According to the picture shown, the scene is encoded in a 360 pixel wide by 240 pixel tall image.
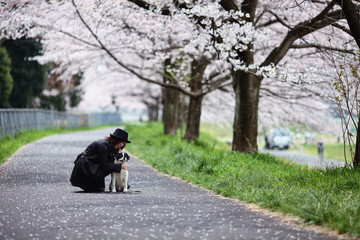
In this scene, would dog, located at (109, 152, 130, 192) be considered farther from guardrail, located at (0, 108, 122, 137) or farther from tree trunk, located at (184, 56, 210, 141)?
tree trunk, located at (184, 56, 210, 141)

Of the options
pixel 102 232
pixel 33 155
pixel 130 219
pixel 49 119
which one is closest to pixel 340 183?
pixel 130 219

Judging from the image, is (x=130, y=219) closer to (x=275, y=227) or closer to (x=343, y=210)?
(x=275, y=227)

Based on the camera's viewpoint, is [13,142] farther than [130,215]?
Yes

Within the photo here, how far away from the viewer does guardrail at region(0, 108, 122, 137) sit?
73.1 ft

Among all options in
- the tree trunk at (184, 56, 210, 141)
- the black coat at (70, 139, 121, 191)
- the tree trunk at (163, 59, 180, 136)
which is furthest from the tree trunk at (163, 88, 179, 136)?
the black coat at (70, 139, 121, 191)

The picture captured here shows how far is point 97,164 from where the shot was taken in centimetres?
943

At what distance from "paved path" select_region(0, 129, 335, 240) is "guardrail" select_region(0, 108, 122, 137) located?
1180 centimetres

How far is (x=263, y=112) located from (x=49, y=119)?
15.8 m

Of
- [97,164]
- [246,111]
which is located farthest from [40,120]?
[97,164]

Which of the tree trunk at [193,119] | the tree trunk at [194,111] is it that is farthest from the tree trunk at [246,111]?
the tree trunk at [193,119]

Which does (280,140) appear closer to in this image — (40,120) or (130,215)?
(40,120)

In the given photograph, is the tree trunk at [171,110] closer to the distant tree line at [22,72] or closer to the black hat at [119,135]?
the distant tree line at [22,72]

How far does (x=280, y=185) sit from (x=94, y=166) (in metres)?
3.47

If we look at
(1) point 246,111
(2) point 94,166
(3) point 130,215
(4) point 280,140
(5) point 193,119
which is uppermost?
(1) point 246,111
